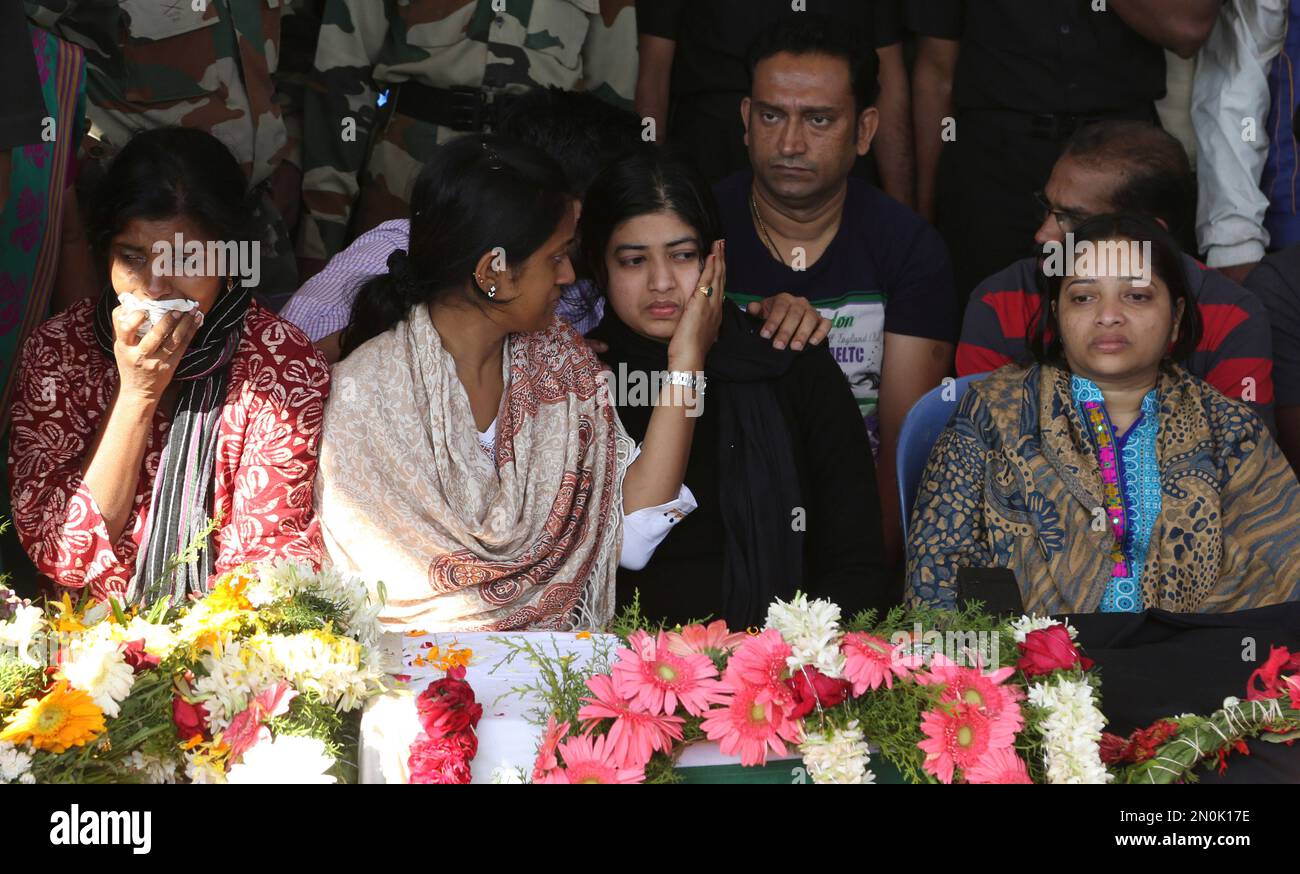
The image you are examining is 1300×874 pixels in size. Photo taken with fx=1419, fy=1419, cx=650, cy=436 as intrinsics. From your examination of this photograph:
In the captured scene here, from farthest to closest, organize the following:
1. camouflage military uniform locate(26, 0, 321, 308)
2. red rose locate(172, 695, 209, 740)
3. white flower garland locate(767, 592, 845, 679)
Answer: camouflage military uniform locate(26, 0, 321, 308) < white flower garland locate(767, 592, 845, 679) < red rose locate(172, 695, 209, 740)

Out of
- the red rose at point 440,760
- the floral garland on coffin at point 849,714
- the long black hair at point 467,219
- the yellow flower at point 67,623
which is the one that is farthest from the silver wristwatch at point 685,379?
the yellow flower at point 67,623

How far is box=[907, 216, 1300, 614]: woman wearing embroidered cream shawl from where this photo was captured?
3.00 m

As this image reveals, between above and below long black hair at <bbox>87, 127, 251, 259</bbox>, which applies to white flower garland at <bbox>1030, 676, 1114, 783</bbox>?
below

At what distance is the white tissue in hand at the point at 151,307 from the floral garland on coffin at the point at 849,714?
1.10 metres

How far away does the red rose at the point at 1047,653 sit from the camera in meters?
2.06

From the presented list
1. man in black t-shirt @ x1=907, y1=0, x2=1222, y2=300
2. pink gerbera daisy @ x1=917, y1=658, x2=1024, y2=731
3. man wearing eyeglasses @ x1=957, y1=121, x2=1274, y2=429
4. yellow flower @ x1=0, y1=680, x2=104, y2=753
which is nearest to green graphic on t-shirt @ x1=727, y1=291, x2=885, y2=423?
man wearing eyeglasses @ x1=957, y1=121, x2=1274, y2=429

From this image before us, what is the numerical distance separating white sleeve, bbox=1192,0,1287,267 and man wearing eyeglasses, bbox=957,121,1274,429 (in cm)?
20

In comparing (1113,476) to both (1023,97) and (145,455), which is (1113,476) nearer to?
(1023,97)

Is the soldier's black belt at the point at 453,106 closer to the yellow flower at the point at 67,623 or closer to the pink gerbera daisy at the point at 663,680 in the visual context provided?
the yellow flower at the point at 67,623

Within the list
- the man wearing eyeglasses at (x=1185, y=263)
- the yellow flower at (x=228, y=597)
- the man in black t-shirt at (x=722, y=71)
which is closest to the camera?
the yellow flower at (x=228, y=597)

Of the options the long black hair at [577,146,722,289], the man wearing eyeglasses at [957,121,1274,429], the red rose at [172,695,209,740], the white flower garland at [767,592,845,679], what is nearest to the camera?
the red rose at [172,695,209,740]

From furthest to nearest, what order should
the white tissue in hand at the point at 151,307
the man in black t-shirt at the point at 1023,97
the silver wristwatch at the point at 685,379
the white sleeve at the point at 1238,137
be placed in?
the man in black t-shirt at the point at 1023,97 → the white sleeve at the point at 1238,137 → the silver wristwatch at the point at 685,379 → the white tissue in hand at the point at 151,307

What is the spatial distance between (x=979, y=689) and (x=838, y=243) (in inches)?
81.0

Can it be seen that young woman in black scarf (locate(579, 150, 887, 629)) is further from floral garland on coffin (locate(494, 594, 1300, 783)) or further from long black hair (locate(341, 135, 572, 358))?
floral garland on coffin (locate(494, 594, 1300, 783))
